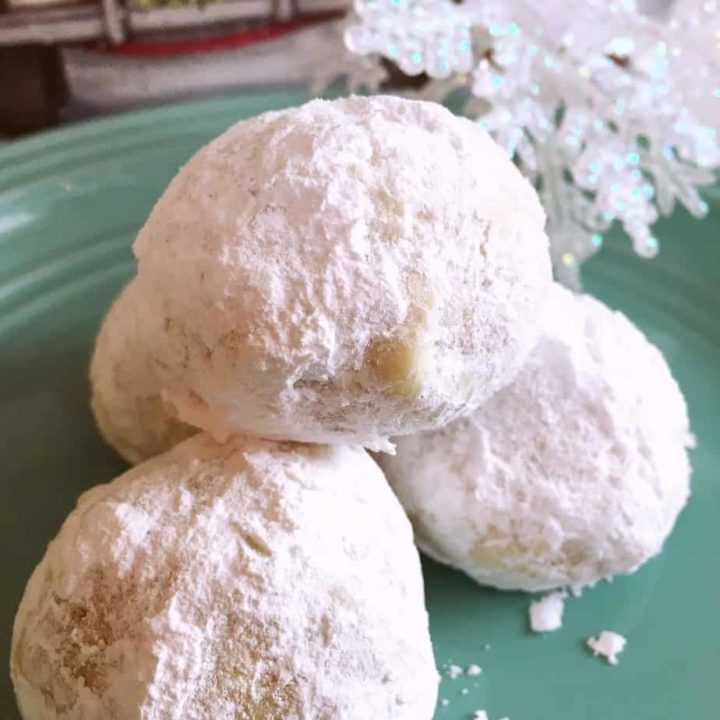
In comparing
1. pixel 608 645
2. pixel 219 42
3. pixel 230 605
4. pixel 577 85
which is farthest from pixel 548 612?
pixel 219 42

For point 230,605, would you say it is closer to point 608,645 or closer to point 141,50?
point 608,645

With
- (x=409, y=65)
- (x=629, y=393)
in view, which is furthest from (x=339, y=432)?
(x=409, y=65)

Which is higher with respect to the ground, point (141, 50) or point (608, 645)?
point (141, 50)

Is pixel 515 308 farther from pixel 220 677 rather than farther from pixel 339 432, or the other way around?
pixel 220 677

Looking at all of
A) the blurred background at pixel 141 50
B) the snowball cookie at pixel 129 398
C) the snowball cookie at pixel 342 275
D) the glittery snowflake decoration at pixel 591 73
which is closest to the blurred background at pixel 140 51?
the blurred background at pixel 141 50

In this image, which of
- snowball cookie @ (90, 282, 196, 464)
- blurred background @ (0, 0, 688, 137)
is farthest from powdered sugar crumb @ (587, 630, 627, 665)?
blurred background @ (0, 0, 688, 137)

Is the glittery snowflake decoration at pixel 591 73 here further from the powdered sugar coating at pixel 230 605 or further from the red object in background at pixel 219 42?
the red object in background at pixel 219 42

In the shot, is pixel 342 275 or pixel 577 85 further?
pixel 577 85
